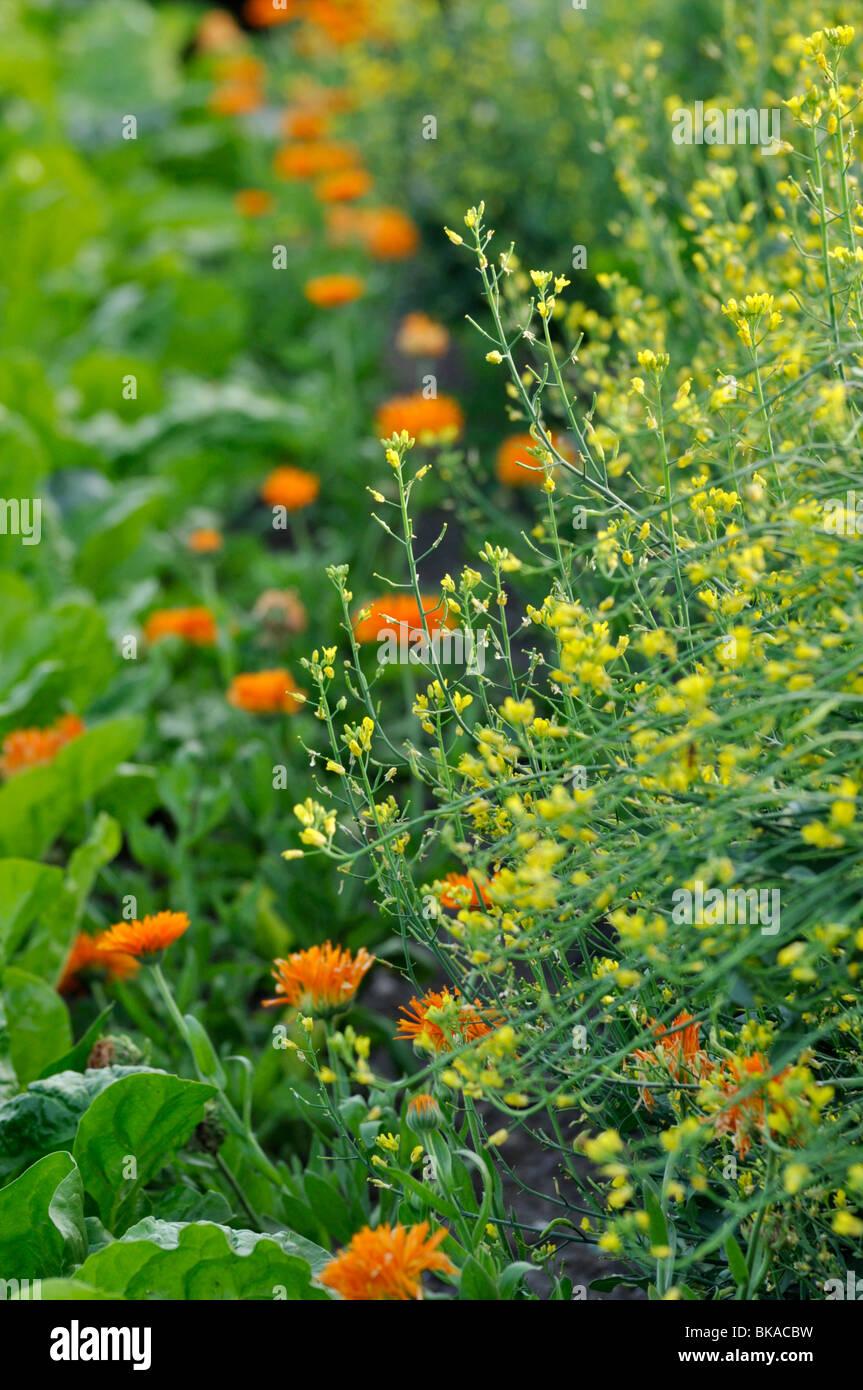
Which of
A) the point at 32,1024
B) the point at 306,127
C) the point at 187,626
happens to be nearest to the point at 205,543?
the point at 187,626

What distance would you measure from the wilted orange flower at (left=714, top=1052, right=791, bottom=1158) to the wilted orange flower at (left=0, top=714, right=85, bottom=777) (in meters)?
1.43

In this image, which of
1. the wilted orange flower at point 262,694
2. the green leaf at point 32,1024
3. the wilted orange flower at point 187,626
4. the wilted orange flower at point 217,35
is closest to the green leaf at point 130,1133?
the green leaf at point 32,1024

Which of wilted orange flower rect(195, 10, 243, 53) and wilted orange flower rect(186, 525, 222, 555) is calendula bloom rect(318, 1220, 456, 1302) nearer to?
wilted orange flower rect(186, 525, 222, 555)

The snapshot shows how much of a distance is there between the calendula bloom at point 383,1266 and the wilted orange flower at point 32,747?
1.32m

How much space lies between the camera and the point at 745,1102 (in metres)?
1.25

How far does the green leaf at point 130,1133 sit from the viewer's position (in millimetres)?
1591

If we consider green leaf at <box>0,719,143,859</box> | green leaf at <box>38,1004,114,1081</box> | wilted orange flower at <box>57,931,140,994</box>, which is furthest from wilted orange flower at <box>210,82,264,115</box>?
green leaf at <box>38,1004,114,1081</box>

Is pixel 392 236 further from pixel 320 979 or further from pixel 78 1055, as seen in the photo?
pixel 320 979

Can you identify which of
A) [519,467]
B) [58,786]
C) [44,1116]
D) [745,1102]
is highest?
[519,467]

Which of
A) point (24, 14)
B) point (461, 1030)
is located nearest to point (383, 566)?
point (461, 1030)

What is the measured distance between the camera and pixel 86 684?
275cm

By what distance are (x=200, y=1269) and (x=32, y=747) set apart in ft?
3.91
